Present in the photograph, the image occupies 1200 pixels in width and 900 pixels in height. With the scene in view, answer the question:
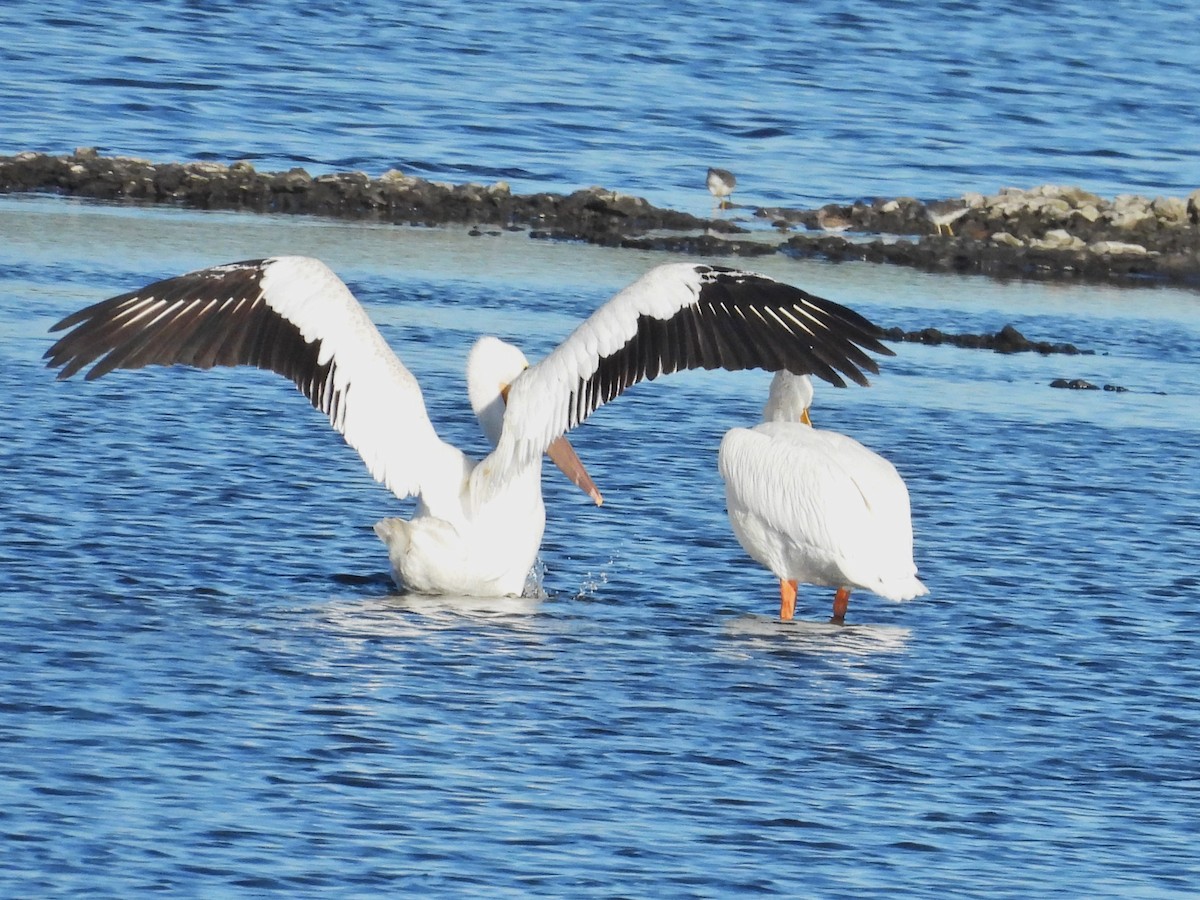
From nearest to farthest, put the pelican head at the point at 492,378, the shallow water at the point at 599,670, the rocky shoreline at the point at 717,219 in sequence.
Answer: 1. the shallow water at the point at 599,670
2. the pelican head at the point at 492,378
3. the rocky shoreline at the point at 717,219

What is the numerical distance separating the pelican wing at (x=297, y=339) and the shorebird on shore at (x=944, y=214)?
1145 centimetres

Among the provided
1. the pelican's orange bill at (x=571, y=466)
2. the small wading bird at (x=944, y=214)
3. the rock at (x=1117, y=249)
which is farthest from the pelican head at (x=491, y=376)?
the small wading bird at (x=944, y=214)

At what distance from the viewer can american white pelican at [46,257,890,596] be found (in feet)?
24.6

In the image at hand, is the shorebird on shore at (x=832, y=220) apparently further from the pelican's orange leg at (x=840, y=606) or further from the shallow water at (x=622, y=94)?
the pelican's orange leg at (x=840, y=606)

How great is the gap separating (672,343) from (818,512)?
846mm

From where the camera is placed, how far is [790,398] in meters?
8.97

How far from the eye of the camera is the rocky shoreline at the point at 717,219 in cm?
1745

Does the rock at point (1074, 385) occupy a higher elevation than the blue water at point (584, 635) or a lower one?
higher

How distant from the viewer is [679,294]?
7562 millimetres

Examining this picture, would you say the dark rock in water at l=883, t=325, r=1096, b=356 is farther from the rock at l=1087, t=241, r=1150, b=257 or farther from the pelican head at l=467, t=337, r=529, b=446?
the pelican head at l=467, t=337, r=529, b=446

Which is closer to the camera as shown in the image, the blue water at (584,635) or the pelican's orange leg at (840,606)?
the blue water at (584,635)

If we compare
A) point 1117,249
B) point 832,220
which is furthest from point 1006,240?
point 832,220

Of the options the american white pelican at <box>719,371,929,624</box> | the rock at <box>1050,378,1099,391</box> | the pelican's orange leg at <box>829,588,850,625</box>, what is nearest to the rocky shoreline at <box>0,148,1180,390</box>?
the rock at <box>1050,378,1099,391</box>

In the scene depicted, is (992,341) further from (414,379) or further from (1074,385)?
(414,379)
